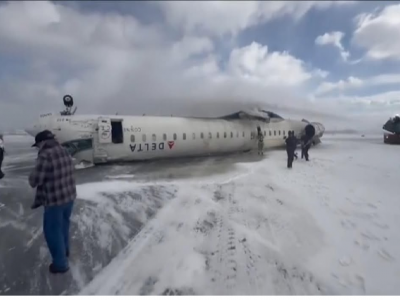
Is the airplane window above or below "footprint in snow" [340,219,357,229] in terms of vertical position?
above

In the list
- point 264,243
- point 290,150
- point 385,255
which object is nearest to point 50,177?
point 264,243

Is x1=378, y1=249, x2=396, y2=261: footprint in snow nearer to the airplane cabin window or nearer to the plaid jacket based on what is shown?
the plaid jacket

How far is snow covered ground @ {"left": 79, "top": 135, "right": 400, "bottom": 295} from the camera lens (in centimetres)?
385

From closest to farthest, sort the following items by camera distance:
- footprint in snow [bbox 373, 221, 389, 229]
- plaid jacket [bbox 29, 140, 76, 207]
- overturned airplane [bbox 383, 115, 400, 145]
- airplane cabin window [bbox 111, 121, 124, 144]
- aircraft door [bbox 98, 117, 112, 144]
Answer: plaid jacket [bbox 29, 140, 76, 207]
footprint in snow [bbox 373, 221, 389, 229]
aircraft door [bbox 98, 117, 112, 144]
airplane cabin window [bbox 111, 121, 124, 144]
overturned airplane [bbox 383, 115, 400, 145]

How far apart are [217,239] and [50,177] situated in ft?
10.1

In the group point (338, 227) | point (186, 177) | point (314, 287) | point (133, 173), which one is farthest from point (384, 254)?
point (133, 173)

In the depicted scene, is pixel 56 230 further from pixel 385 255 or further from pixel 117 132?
pixel 117 132

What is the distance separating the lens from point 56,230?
386 centimetres

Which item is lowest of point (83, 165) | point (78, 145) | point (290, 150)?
point (83, 165)

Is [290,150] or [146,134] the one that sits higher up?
[146,134]

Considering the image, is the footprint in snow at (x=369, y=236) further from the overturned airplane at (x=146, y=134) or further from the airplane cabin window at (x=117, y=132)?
the airplane cabin window at (x=117, y=132)

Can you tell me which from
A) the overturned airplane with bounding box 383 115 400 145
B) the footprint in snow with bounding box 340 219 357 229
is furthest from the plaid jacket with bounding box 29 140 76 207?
the overturned airplane with bounding box 383 115 400 145

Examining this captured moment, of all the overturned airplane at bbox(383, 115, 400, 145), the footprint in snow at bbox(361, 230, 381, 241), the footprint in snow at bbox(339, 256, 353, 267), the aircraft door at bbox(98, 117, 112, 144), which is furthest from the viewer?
the overturned airplane at bbox(383, 115, 400, 145)

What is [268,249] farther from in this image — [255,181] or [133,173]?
[133,173]
